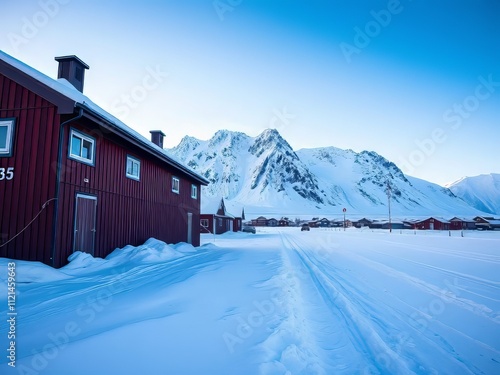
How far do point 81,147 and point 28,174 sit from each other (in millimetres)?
1782

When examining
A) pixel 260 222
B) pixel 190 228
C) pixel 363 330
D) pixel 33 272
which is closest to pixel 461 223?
pixel 260 222

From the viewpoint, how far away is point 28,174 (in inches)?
359

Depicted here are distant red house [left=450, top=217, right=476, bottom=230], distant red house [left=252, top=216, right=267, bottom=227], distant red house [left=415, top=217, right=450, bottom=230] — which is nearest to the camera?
distant red house [left=415, top=217, right=450, bottom=230]

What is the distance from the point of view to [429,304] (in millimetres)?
5621

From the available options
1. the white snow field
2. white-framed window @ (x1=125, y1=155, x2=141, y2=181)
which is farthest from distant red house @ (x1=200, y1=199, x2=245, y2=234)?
the white snow field

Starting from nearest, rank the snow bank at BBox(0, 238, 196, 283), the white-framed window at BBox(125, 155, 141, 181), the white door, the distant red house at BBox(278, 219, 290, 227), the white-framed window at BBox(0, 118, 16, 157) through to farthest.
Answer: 1. the snow bank at BBox(0, 238, 196, 283)
2. the white-framed window at BBox(0, 118, 16, 157)
3. the white-framed window at BBox(125, 155, 141, 181)
4. the white door
5. the distant red house at BBox(278, 219, 290, 227)

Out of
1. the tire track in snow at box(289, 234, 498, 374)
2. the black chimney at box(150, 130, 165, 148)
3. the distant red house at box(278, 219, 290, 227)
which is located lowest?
the tire track in snow at box(289, 234, 498, 374)

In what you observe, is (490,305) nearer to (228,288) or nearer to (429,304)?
(429,304)

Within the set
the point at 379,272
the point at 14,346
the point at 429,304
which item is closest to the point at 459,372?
the point at 429,304

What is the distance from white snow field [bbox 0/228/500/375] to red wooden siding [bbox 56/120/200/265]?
2.56m

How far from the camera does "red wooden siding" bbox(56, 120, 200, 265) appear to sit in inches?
372

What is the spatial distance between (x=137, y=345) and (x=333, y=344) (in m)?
2.52

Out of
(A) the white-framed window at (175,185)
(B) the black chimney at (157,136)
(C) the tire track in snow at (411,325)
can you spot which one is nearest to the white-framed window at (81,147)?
(A) the white-framed window at (175,185)

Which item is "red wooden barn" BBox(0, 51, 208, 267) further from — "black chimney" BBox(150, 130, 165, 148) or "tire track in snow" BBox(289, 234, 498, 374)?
"black chimney" BBox(150, 130, 165, 148)
